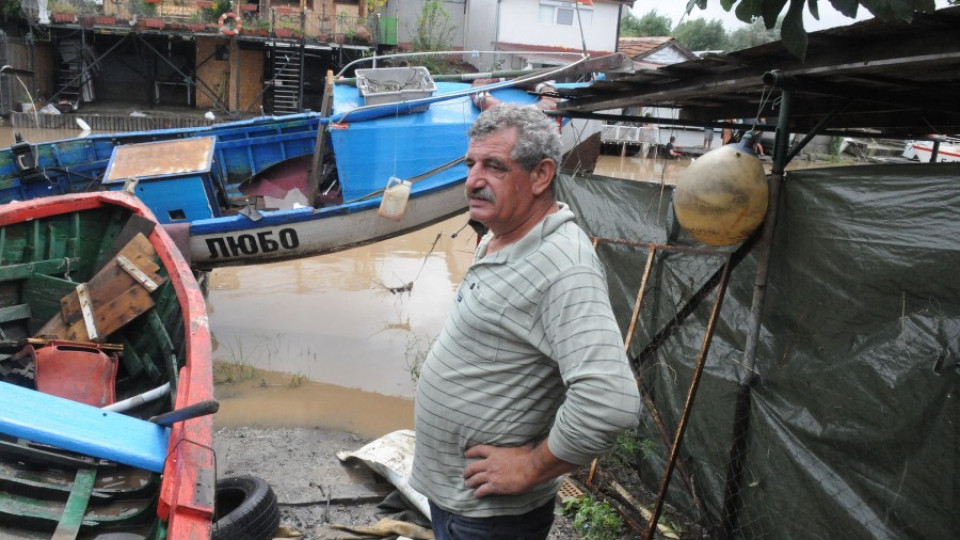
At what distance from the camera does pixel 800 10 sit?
194 centimetres

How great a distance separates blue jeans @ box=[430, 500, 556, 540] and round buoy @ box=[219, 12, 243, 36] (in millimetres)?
24916

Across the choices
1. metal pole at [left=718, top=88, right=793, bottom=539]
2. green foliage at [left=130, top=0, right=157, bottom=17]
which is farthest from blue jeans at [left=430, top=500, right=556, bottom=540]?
green foliage at [left=130, top=0, right=157, bottom=17]

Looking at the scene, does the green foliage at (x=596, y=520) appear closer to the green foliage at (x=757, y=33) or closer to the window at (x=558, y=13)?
the green foliage at (x=757, y=33)

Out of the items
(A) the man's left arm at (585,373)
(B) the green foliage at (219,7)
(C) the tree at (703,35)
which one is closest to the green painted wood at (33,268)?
(A) the man's left arm at (585,373)

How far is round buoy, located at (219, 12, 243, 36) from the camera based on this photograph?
23672 millimetres

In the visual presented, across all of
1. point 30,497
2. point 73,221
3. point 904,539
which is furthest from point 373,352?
point 904,539

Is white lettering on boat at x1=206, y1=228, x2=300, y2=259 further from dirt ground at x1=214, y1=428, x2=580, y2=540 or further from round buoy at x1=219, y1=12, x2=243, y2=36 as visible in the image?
round buoy at x1=219, y1=12, x2=243, y2=36

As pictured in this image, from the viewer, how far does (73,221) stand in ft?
19.1

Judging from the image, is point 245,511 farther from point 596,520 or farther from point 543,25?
point 543,25

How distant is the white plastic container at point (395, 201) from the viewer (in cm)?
761

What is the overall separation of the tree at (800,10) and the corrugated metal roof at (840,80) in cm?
41

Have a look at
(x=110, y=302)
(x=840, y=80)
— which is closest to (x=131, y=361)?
(x=110, y=302)

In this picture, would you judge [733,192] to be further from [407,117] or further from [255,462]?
[407,117]

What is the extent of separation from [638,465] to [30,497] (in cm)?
330
